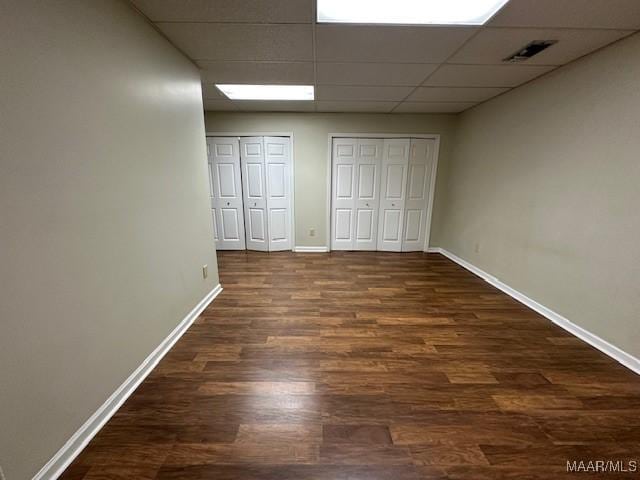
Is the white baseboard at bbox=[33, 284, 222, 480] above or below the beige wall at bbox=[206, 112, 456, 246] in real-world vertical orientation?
below

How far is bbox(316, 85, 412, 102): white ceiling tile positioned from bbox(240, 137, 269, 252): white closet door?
149cm

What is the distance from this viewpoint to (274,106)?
379cm

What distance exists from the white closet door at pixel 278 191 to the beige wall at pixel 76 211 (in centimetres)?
236

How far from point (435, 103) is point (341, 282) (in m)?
2.85

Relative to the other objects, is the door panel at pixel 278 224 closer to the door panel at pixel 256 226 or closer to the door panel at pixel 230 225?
the door panel at pixel 256 226

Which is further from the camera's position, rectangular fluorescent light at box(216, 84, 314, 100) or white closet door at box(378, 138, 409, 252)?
white closet door at box(378, 138, 409, 252)

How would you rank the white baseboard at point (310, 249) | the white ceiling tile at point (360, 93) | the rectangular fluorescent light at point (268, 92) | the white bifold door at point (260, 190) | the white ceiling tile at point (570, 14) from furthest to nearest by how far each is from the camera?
the white baseboard at point (310, 249)
the white bifold door at point (260, 190)
the rectangular fluorescent light at point (268, 92)
the white ceiling tile at point (360, 93)
the white ceiling tile at point (570, 14)

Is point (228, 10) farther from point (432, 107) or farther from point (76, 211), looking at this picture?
point (432, 107)

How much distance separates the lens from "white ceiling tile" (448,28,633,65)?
175 cm

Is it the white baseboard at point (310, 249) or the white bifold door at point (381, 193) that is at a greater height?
the white bifold door at point (381, 193)

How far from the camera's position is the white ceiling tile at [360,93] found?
2914mm

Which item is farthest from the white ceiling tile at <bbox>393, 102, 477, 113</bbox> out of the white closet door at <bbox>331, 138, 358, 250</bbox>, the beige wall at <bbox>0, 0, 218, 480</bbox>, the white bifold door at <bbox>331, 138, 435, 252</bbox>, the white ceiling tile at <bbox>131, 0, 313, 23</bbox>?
the beige wall at <bbox>0, 0, 218, 480</bbox>

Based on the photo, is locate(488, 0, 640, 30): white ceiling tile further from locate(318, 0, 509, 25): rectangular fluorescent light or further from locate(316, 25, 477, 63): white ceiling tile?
locate(316, 25, 477, 63): white ceiling tile
